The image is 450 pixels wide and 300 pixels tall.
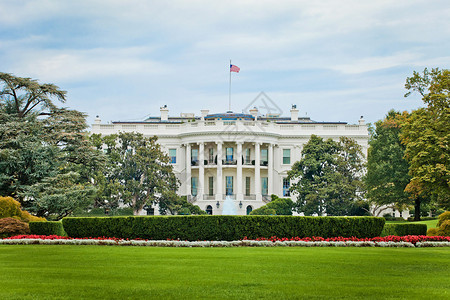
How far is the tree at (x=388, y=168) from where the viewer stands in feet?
158

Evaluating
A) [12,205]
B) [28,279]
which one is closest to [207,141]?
[12,205]

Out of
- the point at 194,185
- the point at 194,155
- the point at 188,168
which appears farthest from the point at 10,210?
the point at 194,155

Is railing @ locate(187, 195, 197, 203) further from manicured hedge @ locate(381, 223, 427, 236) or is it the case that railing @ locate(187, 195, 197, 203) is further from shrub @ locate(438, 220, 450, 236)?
shrub @ locate(438, 220, 450, 236)

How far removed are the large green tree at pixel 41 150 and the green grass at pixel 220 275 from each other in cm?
1406

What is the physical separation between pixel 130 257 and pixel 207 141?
155 feet

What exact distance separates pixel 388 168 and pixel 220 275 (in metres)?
36.6

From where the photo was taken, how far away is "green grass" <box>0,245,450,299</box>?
458 inches

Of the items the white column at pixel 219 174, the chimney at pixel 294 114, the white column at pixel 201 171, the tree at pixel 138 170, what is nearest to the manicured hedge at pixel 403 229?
the tree at pixel 138 170

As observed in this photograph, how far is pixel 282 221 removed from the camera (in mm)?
26797

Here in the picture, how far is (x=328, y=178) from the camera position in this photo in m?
55.4

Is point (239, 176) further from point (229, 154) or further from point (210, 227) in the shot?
point (210, 227)

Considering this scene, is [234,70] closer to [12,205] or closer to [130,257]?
[12,205]

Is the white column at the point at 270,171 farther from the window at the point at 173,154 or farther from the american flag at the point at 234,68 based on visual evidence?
the window at the point at 173,154

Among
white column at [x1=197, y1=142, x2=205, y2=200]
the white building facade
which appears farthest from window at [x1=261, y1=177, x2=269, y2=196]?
white column at [x1=197, y1=142, x2=205, y2=200]
